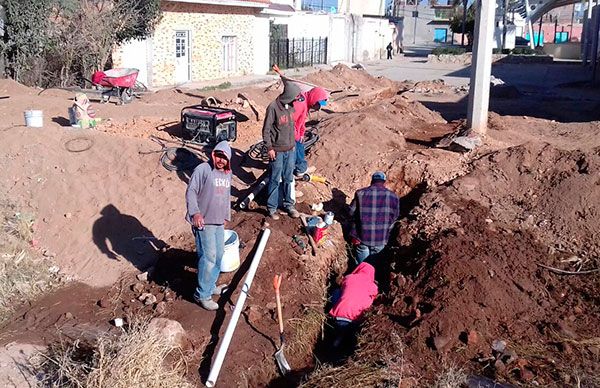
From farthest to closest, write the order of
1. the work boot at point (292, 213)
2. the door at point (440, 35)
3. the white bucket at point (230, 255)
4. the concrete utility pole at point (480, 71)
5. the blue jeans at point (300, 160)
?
the door at point (440, 35) < the concrete utility pole at point (480, 71) < the blue jeans at point (300, 160) < the work boot at point (292, 213) < the white bucket at point (230, 255)

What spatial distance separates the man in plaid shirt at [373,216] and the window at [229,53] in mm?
20828

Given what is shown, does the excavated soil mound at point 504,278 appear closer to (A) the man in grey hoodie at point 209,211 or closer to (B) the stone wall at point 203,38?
(A) the man in grey hoodie at point 209,211

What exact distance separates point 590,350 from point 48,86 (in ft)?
58.8

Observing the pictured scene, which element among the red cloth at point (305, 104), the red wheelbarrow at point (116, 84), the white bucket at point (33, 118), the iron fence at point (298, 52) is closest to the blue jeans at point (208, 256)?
the red cloth at point (305, 104)

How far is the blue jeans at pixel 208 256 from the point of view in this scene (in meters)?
6.54

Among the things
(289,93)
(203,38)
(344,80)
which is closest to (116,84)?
(344,80)

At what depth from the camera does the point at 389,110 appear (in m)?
14.8

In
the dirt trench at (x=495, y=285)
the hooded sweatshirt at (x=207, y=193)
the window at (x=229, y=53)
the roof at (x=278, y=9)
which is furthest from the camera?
the roof at (x=278, y=9)

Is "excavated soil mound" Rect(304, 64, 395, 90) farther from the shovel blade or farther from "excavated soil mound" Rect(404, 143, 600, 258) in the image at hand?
the shovel blade

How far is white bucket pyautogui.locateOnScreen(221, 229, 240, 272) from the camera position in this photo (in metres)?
7.12

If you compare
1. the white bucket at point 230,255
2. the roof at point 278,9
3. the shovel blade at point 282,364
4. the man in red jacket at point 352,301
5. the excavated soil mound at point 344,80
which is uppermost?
the roof at point 278,9

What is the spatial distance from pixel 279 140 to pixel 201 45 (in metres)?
18.8

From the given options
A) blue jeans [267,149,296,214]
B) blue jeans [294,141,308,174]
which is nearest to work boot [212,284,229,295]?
blue jeans [267,149,296,214]

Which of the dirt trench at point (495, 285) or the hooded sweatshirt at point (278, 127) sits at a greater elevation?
the hooded sweatshirt at point (278, 127)
